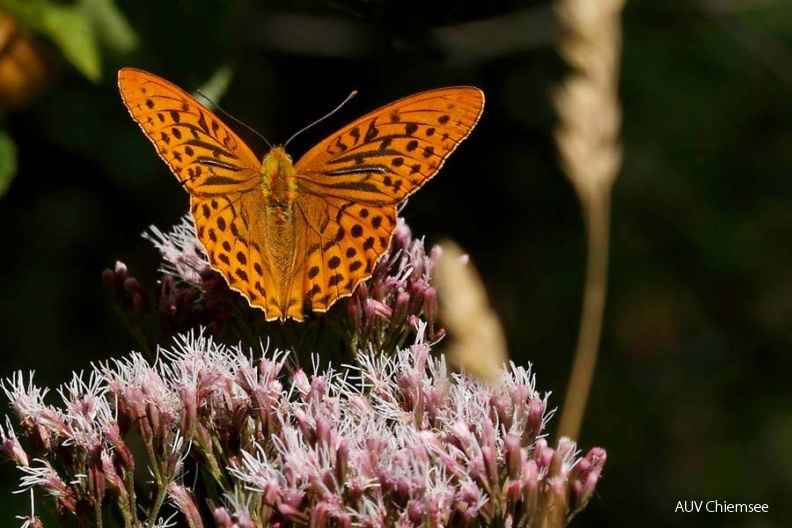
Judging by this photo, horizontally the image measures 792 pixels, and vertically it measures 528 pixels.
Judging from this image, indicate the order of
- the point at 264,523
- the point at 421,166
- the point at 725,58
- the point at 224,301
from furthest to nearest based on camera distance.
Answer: the point at 725,58
the point at 224,301
the point at 421,166
the point at 264,523

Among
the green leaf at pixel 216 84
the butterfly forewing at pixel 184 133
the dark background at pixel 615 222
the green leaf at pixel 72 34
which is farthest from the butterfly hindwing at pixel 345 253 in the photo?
the dark background at pixel 615 222

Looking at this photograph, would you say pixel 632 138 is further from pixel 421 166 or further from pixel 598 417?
pixel 421 166

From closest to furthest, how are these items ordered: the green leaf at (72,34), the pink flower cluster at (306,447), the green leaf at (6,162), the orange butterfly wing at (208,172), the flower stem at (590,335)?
the pink flower cluster at (306,447), the flower stem at (590,335), the orange butterfly wing at (208,172), the green leaf at (6,162), the green leaf at (72,34)

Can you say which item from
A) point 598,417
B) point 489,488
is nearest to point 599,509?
point 598,417

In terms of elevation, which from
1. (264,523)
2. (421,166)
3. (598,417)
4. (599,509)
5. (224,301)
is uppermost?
(421,166)

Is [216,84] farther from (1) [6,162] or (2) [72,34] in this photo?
(1) [6,162]

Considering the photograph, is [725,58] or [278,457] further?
[725,58]

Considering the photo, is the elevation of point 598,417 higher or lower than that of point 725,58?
lower

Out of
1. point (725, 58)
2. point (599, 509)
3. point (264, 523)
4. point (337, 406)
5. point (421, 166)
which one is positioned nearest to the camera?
point (264, 523)

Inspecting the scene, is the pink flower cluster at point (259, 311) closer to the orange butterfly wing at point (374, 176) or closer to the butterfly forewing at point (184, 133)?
the orange butterfly wing at point (374, 176)
